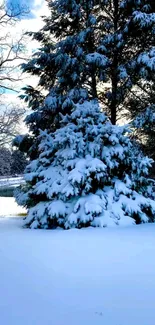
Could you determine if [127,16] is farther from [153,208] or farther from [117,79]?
[153,208]

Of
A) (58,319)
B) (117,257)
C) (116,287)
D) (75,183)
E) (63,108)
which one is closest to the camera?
(58,319)

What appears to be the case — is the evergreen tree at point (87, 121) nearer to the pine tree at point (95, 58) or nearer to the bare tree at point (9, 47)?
the pine tree at point (95, 58)

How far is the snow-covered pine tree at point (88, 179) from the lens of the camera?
577 cm

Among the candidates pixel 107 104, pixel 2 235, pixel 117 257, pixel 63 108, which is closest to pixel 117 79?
pixel 107 104

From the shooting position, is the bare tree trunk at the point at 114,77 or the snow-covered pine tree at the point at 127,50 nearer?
the snow-covered pine tree at the point at 127,50

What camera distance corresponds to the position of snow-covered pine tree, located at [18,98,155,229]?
227 inches

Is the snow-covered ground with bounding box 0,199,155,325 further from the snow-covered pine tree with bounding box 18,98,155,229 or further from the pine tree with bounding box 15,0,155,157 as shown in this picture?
the pine tree with bounding box 15,0,155,157

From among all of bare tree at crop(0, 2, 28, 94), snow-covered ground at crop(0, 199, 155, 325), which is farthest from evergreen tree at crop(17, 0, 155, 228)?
bare tree at crop(0, 2, 28, 94)

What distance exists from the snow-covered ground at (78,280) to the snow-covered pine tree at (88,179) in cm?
113

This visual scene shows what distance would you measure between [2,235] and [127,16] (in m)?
7.00

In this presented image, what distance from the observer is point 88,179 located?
19.5 ft

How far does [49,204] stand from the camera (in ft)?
20.0

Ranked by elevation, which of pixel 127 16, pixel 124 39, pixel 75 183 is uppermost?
pixel 127 16

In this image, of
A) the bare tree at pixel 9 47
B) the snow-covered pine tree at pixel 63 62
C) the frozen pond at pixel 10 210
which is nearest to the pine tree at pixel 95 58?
the snow-covered pine tree at pixel 63 62
